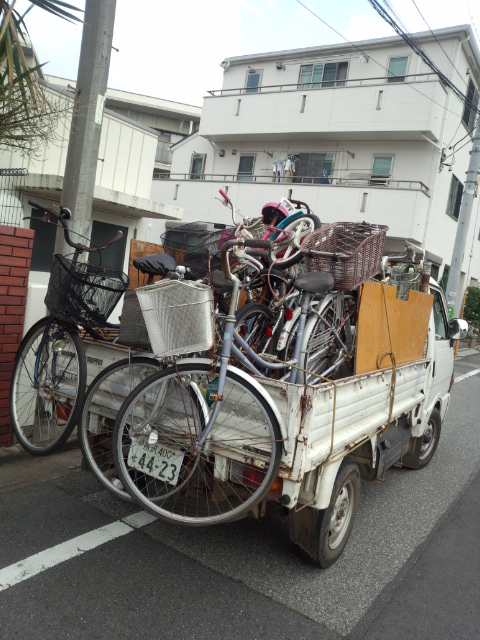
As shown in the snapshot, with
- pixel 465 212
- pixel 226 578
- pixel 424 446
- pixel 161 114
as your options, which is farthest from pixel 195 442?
pixel 161 114

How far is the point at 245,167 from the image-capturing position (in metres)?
20.1

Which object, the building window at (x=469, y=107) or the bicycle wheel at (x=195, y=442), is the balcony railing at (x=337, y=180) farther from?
the bicycle wheel at (x=195, y=442)

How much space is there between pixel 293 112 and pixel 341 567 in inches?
674

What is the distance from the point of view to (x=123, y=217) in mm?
7762

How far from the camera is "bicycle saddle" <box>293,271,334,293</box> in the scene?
3191mm

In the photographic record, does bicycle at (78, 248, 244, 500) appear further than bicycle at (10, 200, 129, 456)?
No

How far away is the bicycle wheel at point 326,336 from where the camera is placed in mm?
3390

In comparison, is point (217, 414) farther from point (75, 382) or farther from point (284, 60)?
point (284, 60)

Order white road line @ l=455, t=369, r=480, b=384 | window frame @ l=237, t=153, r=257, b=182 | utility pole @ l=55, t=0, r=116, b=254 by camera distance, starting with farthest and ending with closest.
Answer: window frame @ l=237, t=153, r=257, b=182 < white road line @ l=455, t=369, r=480, b=384 < utility pole @ l=55, t=0, r=116, b=254

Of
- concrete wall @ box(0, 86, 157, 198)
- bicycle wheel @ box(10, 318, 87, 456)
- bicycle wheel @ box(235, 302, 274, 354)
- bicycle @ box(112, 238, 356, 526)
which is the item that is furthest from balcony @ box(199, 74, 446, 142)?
bicycle @ box(112, 238, 356, 526)

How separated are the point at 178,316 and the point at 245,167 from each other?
1849 centimetres

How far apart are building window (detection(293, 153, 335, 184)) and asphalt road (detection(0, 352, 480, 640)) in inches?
619

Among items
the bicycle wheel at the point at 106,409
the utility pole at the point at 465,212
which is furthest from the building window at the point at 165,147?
the bicycle wheel at the point at 106,409

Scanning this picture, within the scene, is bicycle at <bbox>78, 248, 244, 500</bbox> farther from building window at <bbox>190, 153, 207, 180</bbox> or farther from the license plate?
building window at <bbox>190, 153, 207, 180</bbox>
